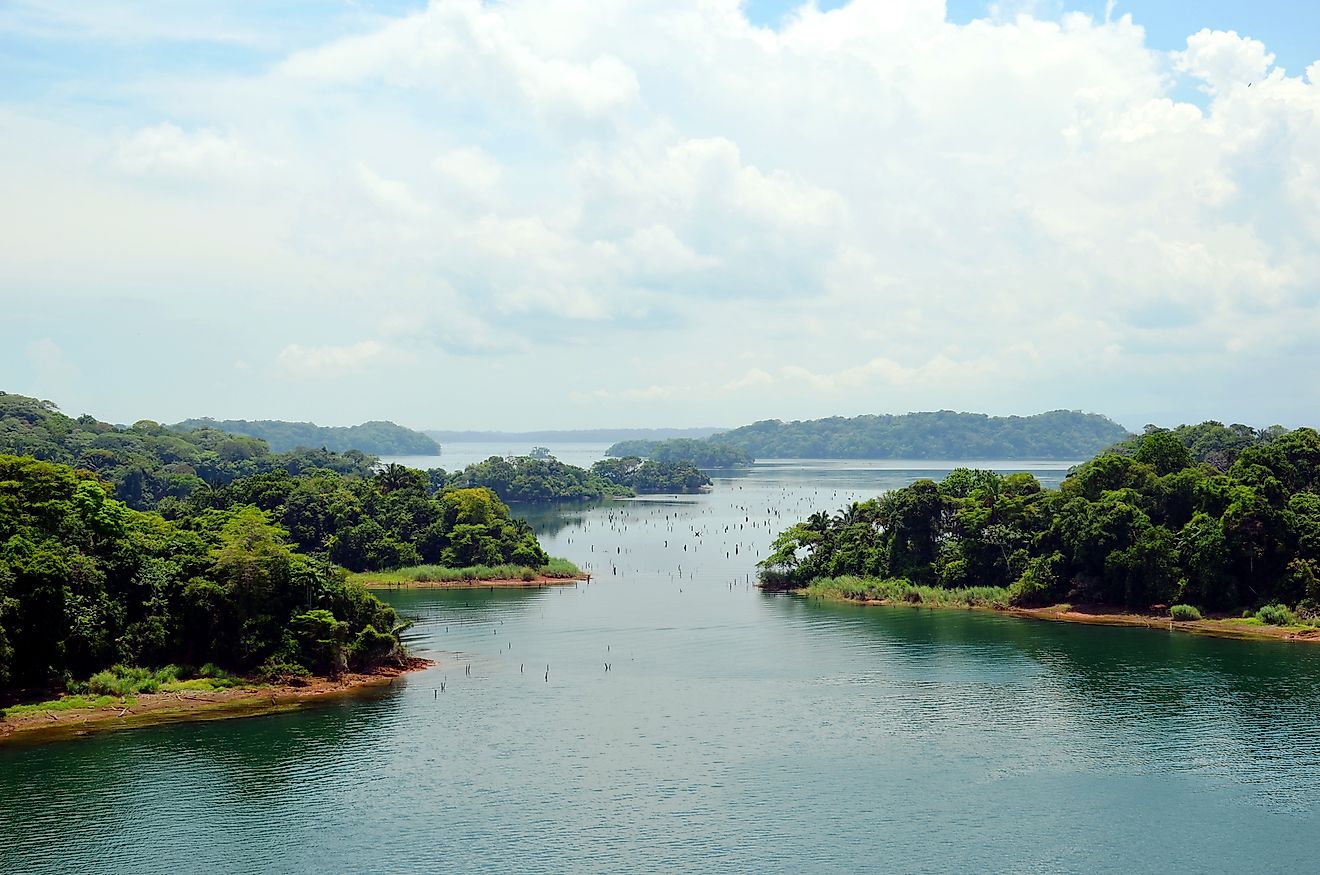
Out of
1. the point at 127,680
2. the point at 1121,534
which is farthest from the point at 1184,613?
the point at 127,680

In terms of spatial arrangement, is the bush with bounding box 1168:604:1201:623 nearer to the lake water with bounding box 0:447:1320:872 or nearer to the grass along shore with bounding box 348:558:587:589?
the lake water with bounding box 0:447:1320:872

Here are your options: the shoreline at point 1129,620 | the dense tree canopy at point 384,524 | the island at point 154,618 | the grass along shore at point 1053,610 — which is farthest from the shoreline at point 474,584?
the shoreline at point 1129,620

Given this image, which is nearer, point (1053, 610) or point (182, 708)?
point (182, 708)

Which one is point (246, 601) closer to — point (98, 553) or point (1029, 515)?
point (98, 553)

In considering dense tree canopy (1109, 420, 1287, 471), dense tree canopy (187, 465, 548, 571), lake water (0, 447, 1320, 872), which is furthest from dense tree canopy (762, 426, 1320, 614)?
dense tree canopy (1109, 420, 1287, 471)

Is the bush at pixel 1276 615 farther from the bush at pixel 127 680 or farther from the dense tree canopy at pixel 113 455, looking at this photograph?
the dense tree canopy at pixel 113 455

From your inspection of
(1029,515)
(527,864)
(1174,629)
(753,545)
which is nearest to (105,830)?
(527,864)

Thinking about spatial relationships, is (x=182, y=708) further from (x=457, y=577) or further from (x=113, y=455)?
(x=113, y=455)
